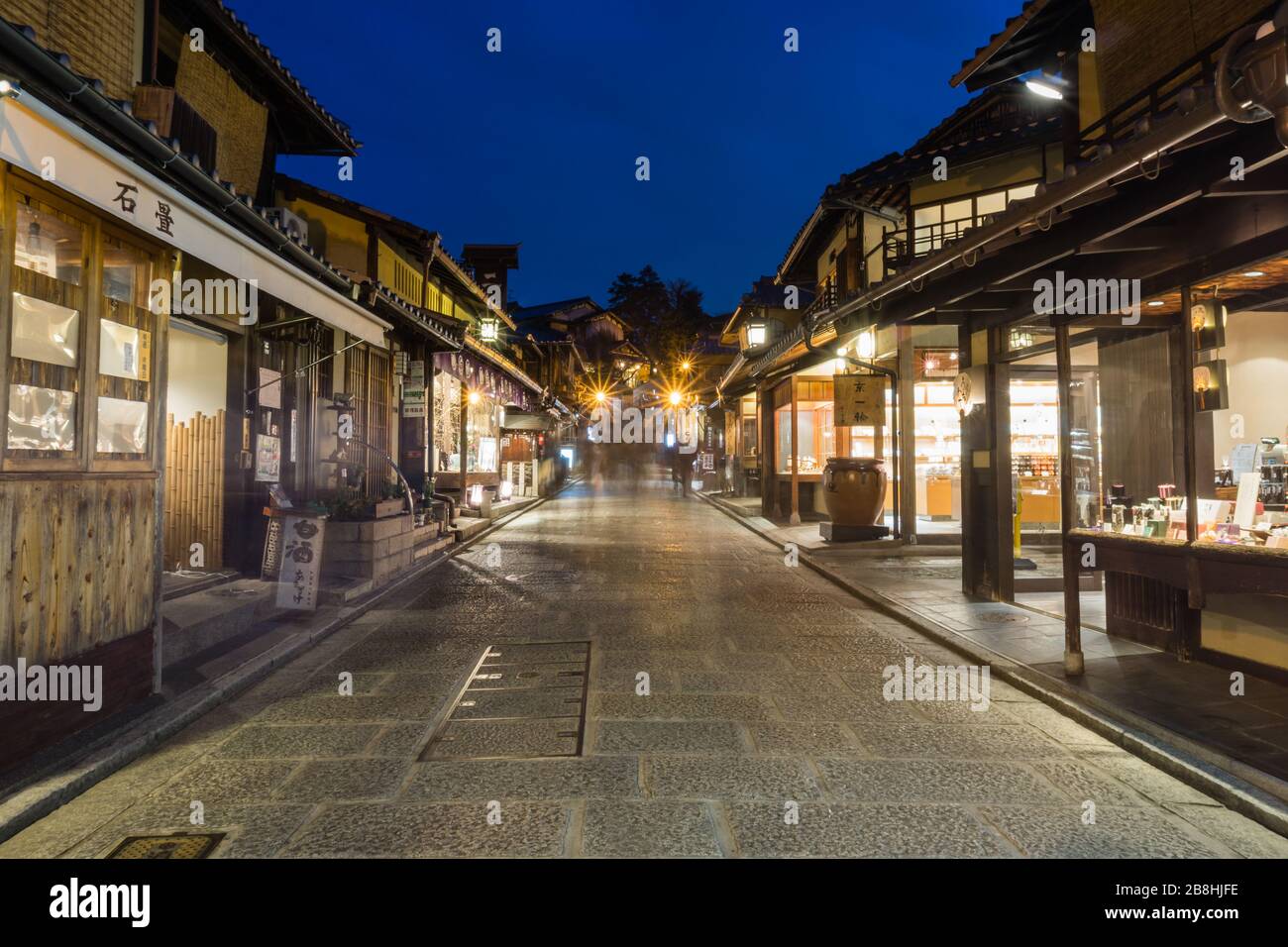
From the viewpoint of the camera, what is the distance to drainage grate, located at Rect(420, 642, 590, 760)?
512 centimetres

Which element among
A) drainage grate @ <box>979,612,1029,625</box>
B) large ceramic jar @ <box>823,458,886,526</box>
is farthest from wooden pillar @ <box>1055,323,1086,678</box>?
large ceramic jar @ <box>823,458,886,526</box>

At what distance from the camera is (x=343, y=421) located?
45.5 ft

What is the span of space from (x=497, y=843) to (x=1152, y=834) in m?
3.55

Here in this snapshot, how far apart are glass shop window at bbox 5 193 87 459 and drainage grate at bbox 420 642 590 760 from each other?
137 inches

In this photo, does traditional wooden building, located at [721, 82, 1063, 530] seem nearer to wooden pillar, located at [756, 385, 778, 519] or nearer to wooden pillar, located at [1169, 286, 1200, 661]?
wooden pillar, located at [756, 385, 778, 519]

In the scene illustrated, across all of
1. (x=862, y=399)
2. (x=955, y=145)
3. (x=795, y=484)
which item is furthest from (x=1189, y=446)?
(x=795, y=484)

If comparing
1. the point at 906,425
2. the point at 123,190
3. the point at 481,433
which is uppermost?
the point at 481,433

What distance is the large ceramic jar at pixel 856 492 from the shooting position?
55.2 ft

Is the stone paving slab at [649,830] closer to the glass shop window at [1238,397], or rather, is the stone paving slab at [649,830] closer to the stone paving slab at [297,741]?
the stone paving slab at [297,741]

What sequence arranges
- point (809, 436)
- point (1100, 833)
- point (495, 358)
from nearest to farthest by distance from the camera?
point (1100, 833)
point (495, 358)
point (809, 436)

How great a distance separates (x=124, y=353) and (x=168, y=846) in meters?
4.01

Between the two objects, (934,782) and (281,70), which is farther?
(281,70)

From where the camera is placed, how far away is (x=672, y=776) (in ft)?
15.1

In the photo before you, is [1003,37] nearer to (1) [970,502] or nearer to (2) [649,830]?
(1) [970,502]
